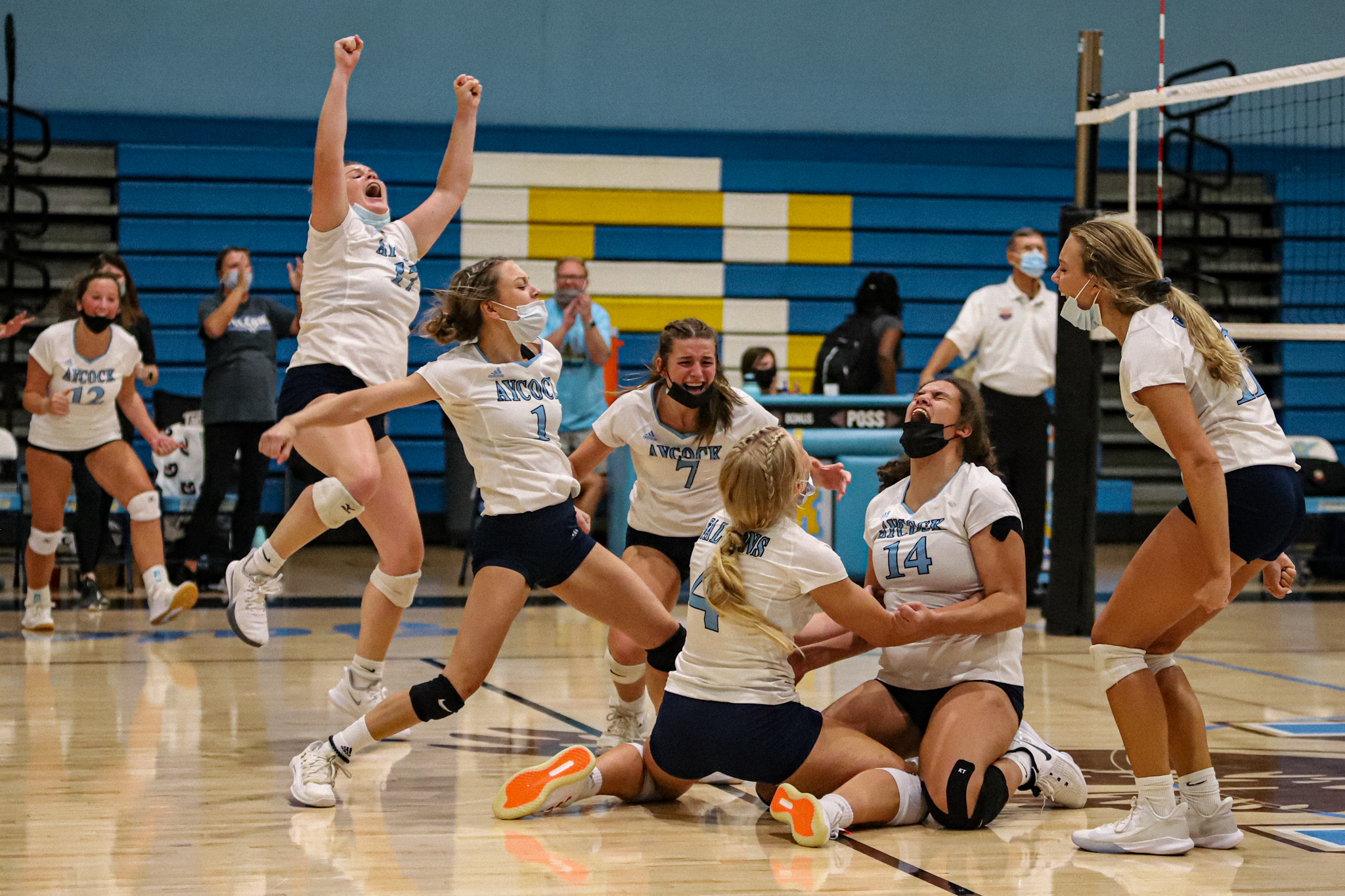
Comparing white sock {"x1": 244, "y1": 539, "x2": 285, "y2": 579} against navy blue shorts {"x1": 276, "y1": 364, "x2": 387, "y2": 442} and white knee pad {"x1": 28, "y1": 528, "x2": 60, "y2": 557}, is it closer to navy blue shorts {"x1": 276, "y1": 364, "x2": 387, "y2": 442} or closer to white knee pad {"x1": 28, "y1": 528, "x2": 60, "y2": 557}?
navy blue shorts {"x1": 276, "y1": 364, "x2": 387, "y2": 442}

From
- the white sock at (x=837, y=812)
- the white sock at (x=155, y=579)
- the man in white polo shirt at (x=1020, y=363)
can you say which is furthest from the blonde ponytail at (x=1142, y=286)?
the white sock at (x=155, y=579)

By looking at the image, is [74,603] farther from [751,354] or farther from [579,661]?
[751,354]

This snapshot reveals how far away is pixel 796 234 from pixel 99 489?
222 inches

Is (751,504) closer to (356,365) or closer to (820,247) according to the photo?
(356,365)

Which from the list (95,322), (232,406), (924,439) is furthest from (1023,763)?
(232,406)

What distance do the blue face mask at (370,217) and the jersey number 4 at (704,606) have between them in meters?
1.72

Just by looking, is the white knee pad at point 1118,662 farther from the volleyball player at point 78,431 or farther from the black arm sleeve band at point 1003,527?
the volleyball player at point 78,431

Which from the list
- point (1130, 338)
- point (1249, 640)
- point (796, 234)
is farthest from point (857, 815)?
point (796, 234)

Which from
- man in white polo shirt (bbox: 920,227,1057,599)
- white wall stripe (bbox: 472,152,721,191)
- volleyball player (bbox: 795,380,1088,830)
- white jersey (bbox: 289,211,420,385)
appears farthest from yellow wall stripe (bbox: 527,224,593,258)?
volleyball player (bbox: 795,380,1088,830)

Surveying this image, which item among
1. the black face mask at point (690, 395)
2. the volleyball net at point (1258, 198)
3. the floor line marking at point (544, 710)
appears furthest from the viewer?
the volleyball net at point (1258, 198)

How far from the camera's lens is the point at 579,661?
605cm

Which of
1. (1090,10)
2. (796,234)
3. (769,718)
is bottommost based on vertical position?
(769,718)

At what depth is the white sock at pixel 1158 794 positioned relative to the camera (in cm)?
322

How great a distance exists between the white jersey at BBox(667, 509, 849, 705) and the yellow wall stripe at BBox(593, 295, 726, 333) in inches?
300
